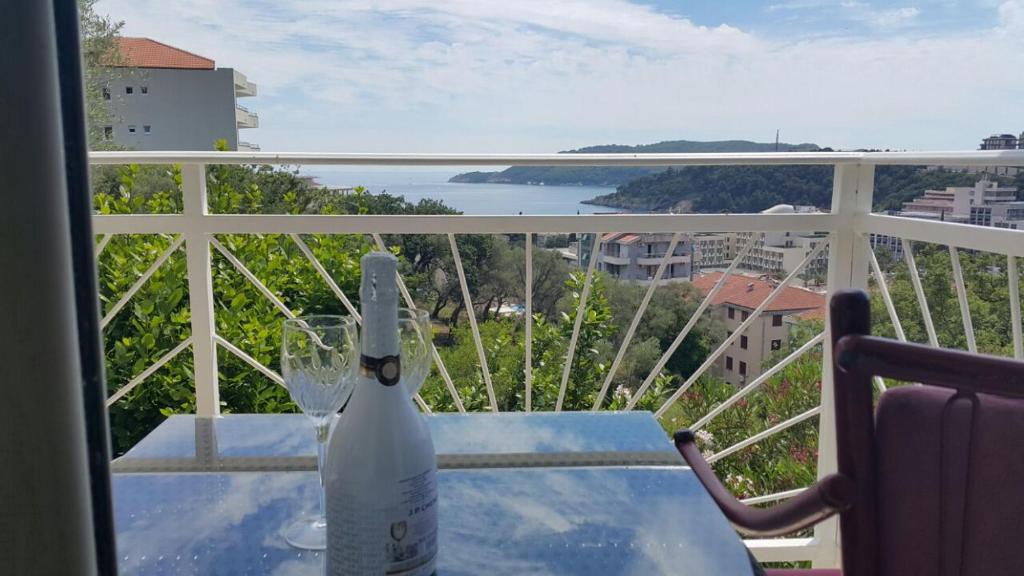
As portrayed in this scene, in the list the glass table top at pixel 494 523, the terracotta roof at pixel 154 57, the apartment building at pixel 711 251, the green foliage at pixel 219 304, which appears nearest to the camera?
the glass table top at pixel 494 523

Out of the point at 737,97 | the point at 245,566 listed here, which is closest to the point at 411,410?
the point at 245,566

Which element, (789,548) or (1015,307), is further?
(789,548)

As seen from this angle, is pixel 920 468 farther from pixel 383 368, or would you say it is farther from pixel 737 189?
pixel 737 189

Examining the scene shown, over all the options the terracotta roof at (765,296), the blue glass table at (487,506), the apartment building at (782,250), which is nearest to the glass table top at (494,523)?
the blue glass table at (487,506)

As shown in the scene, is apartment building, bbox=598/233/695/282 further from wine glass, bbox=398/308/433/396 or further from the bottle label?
the bottle label

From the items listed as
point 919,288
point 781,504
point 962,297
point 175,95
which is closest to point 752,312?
point 919,288

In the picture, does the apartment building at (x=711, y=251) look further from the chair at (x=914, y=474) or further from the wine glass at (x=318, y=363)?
the wine glass at (x=318, y=363)

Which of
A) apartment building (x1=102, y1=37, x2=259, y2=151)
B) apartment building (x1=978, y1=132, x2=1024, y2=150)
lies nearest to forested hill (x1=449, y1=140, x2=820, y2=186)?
apartment building (x1=978, y1=132, x2=1024, y2=150)
